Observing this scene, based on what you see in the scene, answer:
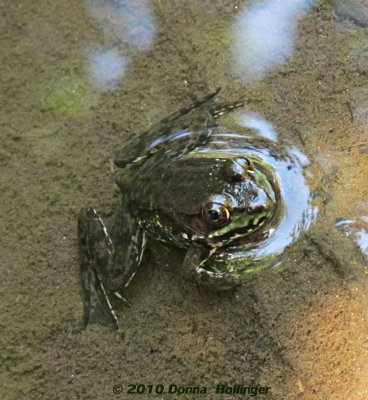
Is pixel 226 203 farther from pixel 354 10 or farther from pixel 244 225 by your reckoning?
pixel 354 10

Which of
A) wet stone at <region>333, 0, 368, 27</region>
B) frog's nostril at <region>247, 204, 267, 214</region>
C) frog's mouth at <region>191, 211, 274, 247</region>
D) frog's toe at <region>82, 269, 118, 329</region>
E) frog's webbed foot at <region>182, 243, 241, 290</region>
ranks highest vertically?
wet stone at <region>333, 0, 368, 27</region>

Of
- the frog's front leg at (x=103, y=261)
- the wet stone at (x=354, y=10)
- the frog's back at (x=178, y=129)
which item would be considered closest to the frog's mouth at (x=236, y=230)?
the frog's front leg at (x=103, y=261)

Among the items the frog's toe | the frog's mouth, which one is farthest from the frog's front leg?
the frog's mouth

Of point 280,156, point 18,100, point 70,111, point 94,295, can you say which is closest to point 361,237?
point 280,156

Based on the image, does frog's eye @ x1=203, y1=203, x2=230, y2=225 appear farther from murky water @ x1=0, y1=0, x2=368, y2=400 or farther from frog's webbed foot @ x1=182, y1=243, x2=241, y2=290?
murky water @ x1=0, y1=0, x2=368, y2=400

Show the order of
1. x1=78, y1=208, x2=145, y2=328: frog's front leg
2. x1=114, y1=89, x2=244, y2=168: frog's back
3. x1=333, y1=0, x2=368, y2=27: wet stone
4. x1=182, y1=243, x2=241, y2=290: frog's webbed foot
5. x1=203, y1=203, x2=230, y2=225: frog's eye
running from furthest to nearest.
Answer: x1=333, y1=0, x2=368, y2=27: wet stone → x1=114, y1=89, x2=244, y2=168: frog's back → x1=78, y1=208, x2=145, y2=328: frog's front leg → x1=182, y1=243, x2=241, y2=290: frog's webbed foot → x1=203, y1=203, x2=230, y2=225: frog's eye

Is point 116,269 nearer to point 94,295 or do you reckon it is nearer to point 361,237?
point 94,295
